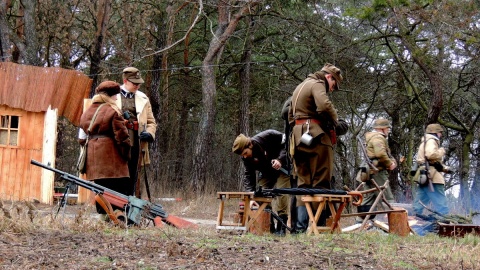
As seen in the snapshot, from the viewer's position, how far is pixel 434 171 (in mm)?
9766

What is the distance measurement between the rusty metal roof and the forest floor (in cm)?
812

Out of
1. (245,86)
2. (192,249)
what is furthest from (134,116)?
(245,86)

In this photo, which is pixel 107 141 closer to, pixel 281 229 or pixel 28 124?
pixel 281 229

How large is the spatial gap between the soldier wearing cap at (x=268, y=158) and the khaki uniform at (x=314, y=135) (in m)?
0.66

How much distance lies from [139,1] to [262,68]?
462 cm

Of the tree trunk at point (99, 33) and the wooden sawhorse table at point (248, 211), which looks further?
the tree trunk at point (99, 33)

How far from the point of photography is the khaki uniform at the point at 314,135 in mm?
7250

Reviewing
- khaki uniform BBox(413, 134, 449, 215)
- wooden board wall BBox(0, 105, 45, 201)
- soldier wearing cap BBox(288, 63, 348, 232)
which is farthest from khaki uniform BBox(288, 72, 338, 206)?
wooden board wall BBox(0, 105, 45, 201)

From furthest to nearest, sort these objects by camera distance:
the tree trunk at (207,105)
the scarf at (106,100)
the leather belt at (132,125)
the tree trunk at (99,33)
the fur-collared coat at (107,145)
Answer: the tree trunk at (207,105) → the tree trunk at (99,33) → the leather belt at (132,125) → the scarf at (106,100) → the fur-collared coat at (107,145)

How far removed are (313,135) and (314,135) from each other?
0.01 m

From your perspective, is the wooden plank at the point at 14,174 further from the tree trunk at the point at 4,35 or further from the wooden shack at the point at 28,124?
the tree trunk at the point at 4,35

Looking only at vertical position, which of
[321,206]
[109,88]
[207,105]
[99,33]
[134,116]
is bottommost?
[321,206]

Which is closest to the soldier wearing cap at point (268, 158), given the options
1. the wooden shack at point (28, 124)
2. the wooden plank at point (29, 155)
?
the wooden shack at point (28, 124)

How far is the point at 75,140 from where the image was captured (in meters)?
25.0
